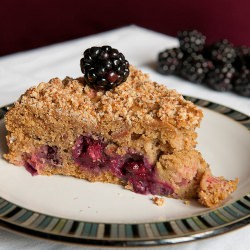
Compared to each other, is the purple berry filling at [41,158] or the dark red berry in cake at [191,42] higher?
the dark red berry in cake at [191,42]

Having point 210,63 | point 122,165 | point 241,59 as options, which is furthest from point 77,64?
point 122,165

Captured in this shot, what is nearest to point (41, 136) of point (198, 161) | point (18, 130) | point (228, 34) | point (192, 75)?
point (18, 130)

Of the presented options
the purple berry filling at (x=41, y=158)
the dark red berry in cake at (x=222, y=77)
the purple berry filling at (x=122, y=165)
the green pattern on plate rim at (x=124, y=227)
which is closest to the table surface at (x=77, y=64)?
the dark red berry in cake at (x=222, y=77)

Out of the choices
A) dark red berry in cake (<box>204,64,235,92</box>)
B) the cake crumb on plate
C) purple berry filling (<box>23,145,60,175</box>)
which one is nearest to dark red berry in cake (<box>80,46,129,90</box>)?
purple berry filling (<box>23,145,60,175</box>)

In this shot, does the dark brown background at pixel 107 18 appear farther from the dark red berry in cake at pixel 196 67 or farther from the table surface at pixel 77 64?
the dark red berry in cake at pixel 196 67

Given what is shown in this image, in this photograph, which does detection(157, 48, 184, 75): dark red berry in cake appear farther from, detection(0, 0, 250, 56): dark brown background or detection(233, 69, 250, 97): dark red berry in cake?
detection(0, 0, 250, 56): dark brown background

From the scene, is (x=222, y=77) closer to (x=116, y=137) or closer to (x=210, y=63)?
(x=210, y=63)
